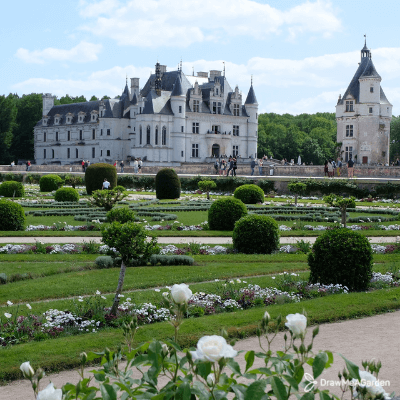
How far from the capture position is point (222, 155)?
6675 centimetres

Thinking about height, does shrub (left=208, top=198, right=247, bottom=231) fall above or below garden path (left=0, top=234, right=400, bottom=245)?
above

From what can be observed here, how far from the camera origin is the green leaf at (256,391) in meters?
2.80

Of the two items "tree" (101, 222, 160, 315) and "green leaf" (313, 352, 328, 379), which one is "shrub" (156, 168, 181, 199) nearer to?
"tree" (101, 222, 160, 315)

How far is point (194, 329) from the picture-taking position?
6.66 m

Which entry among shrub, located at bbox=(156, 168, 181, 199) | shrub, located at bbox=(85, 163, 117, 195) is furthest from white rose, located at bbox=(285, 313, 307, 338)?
shrub, located at bbox=(85, 163, 117, 195)

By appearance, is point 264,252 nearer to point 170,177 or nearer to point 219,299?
point 219,299

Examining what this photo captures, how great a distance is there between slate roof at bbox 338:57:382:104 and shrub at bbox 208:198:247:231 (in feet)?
155

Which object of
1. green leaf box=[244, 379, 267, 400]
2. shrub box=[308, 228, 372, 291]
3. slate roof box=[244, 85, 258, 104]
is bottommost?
shrub box=[308, 228, 372, 291]

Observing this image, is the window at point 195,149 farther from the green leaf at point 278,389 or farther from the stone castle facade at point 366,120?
the green leaf at point 278,389

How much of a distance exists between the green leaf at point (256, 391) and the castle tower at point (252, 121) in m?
67.8

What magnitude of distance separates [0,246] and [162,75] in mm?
59480

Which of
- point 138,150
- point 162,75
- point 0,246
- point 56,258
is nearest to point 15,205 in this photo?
point 0,246

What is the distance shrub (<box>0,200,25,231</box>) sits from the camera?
1599cm

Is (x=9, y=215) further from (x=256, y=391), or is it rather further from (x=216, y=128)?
(x=216, y=128)
